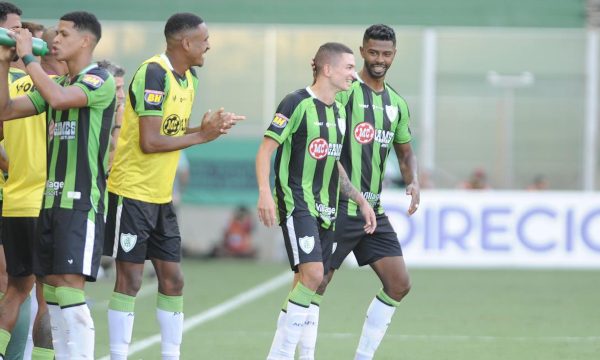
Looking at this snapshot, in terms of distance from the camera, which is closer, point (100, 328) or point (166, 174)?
point (166, 174)

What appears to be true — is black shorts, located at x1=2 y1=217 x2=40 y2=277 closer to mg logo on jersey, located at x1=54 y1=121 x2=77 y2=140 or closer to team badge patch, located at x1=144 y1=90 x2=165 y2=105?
mg logo on jersey, located at x1=54 y1=121 x2=77 y2=140

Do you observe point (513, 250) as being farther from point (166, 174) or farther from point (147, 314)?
point (166, 174)

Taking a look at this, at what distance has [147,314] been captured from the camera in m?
12.3

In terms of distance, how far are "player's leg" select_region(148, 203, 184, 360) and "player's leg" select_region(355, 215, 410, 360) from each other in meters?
1.32

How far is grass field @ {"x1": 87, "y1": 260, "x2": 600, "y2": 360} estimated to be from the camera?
9652 millimetres

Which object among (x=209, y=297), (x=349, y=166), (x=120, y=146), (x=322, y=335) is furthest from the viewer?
(x=209, y=297)

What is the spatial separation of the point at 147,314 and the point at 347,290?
11.8ft

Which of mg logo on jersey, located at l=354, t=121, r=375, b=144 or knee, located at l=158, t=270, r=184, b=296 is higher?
mg logo on jersey, located at l=354, t=121, r=375, b=144

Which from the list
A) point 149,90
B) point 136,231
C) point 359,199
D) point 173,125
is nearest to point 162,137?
point 173,125

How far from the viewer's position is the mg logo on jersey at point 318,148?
7.89m

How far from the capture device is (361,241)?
8523mm

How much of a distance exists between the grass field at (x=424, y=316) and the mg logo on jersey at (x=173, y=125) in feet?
6.89

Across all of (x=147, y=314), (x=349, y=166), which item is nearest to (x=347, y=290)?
(x=147, y=314)

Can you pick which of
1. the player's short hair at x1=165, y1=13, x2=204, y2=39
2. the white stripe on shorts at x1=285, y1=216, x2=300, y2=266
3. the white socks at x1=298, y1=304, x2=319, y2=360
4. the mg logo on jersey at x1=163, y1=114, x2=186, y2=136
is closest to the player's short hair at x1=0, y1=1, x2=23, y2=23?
the player's short hair at x1=165, y1=13, x2=204, y2=39
